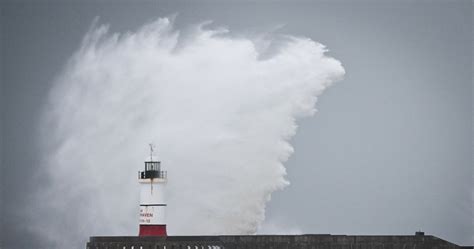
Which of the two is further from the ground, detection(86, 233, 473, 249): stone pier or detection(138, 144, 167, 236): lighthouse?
detection(138, 144, 167, 236): lighthouse

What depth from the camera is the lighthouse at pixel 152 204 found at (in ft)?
257

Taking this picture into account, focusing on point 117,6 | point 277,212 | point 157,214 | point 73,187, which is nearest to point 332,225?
point 277,212

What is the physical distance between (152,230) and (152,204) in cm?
143

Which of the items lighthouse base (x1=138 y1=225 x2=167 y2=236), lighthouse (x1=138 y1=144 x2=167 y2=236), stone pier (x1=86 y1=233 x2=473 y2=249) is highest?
lighthouse (x1=138 y1=144 x2=167 y2=236)

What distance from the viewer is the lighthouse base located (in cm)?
7806

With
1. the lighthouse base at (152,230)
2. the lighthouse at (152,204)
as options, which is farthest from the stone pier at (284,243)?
the lighthouse at (152,204)

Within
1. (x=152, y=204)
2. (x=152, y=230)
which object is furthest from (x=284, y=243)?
(x=152, y=204)

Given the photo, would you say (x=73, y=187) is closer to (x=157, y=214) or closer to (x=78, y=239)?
(x=78, y=239)

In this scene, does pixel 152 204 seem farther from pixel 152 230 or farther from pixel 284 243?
pixel 284 243

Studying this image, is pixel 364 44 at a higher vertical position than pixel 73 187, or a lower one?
higher

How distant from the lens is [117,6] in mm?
161250

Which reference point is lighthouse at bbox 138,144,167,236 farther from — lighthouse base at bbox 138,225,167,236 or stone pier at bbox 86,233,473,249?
stone pier at bbox 86,233,473,249

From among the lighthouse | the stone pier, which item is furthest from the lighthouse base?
the stone pier

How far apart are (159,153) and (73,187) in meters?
8.96
